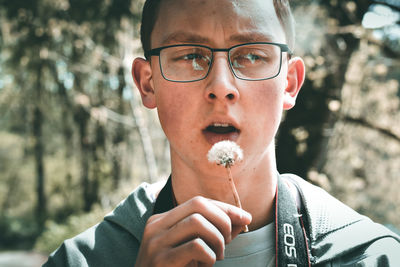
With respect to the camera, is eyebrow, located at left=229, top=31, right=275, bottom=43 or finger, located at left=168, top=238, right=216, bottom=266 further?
eyebrow, located at left=229, top=31, right=275, bottom=43

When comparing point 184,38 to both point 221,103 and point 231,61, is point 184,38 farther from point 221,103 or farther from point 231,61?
point 221,103

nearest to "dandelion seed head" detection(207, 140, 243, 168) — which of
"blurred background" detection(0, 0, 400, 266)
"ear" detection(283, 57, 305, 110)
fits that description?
"ear" detection(283, 57, 305, 110)

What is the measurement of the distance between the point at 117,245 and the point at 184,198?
1.44ft

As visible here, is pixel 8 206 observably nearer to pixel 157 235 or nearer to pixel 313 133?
pixel 313 133

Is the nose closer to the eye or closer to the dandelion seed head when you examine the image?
the eye

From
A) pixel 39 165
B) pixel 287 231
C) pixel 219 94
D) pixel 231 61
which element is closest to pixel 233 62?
pixel 231 61

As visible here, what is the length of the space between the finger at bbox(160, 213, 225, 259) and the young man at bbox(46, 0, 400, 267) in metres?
0.26

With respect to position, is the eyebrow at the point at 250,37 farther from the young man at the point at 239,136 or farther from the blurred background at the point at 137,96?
the blurred background at the point at 137,96

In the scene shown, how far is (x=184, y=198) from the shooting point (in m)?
1.78

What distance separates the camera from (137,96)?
33.3 ft

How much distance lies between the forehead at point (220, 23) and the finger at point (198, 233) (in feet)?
2.77

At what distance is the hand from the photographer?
1.14 metres

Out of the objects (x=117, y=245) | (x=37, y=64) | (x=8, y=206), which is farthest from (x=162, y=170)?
(x=8, y=206)

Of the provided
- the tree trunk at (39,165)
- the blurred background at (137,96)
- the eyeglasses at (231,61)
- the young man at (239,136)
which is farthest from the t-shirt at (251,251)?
the tree trunk at (39,165)
